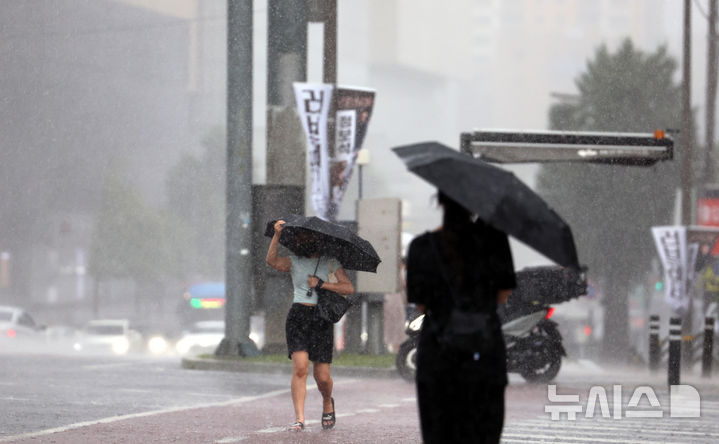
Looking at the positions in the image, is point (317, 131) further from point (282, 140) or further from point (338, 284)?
point (338, 284)

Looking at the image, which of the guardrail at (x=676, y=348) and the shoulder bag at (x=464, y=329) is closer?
the shoulder bag at (x=464, y=329)

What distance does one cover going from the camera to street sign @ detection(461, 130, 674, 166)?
19.6 metres

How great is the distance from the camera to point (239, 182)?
2116 cm

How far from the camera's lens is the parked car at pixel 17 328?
1590 inches

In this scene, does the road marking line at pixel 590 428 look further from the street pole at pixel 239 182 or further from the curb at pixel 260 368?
the street pole at pixel 239 182

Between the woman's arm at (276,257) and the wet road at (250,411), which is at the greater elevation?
the woman's arm at (276,257)

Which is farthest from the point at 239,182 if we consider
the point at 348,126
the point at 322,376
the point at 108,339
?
the point at 108,339

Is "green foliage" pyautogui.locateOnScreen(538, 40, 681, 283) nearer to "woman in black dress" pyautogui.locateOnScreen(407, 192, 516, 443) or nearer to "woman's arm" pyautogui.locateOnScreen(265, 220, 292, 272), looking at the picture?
"woman's arm" pyautogui.locateOnScreen(265, 220, 292, 272)

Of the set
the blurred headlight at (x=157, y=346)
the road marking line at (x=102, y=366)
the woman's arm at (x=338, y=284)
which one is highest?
the woman's arm at (x=338, y=284)

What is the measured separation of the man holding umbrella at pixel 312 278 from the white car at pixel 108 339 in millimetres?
36199

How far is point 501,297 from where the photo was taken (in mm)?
6070

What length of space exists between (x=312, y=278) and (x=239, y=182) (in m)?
10.7

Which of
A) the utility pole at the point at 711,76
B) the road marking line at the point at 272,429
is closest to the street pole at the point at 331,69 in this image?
the road marking line at the point at 272,429

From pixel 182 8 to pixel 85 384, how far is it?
89311 mm
